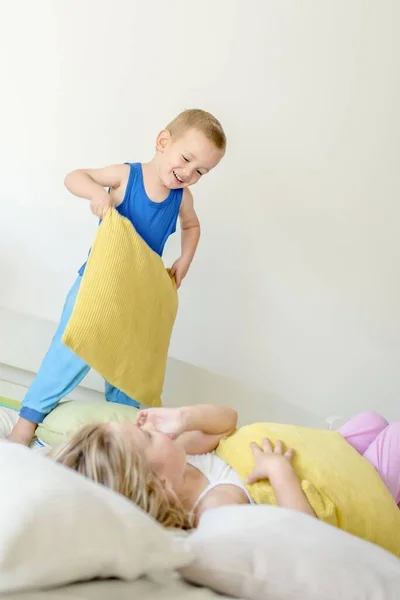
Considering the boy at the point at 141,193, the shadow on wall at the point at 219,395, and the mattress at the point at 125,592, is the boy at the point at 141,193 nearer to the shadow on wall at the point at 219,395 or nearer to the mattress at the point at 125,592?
the shadow on wall at the point at 219,395

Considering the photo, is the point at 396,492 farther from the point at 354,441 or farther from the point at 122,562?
the point at 122,562

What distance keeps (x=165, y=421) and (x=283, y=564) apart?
58 cm

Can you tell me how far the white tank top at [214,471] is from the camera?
1156 mm

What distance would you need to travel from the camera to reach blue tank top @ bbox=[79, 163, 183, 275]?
1717mm

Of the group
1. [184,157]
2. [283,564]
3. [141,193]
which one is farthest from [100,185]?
[283,564]

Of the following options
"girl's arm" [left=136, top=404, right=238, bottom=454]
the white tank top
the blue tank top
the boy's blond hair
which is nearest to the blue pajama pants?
the blue tank top

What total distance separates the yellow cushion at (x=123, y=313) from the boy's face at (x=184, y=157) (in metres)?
0.18

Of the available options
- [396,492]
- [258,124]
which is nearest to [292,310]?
[258,124]

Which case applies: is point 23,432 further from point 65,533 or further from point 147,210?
point 65,533

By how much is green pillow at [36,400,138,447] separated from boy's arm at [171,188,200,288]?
42 cm

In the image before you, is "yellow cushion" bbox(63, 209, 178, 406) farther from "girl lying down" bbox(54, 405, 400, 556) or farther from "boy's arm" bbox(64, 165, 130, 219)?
"girl lying down" bbox(54, 405, 400, 556)

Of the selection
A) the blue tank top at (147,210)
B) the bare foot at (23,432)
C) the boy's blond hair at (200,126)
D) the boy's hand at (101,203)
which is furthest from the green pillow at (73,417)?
the boy's blond hair at (200,126)

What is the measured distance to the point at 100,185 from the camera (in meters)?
1.71

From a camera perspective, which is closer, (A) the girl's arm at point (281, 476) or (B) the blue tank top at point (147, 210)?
(A) the girl's arm at point (281, 476)
